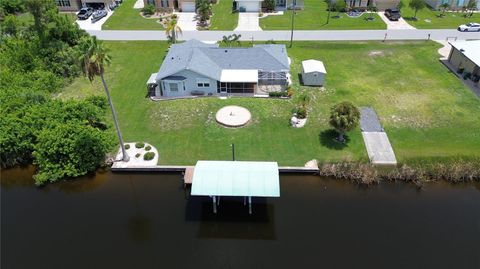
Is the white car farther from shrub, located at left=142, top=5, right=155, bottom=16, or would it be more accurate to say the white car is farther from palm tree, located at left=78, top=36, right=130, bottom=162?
palm tree, located at left=78, top=36, right=130, bottom=162

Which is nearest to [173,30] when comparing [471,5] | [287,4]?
[287,4]

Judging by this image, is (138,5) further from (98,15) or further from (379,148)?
(379,148)

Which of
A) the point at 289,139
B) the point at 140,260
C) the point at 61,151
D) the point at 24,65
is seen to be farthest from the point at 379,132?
the point at 24,65

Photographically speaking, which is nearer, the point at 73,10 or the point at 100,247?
the point at 100,247

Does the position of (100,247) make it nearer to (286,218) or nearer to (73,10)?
(286,218)

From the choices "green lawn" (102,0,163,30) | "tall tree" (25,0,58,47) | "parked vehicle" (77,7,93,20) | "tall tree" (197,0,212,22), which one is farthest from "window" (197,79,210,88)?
"parked vehicle" (77,7,93,20)

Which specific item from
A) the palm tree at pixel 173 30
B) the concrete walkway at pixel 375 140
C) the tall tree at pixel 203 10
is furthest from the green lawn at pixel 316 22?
the concrete walkway at pixel 375 140

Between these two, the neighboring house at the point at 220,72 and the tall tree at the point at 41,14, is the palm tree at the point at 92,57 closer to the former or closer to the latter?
the neighboring house at the point at 220,72
